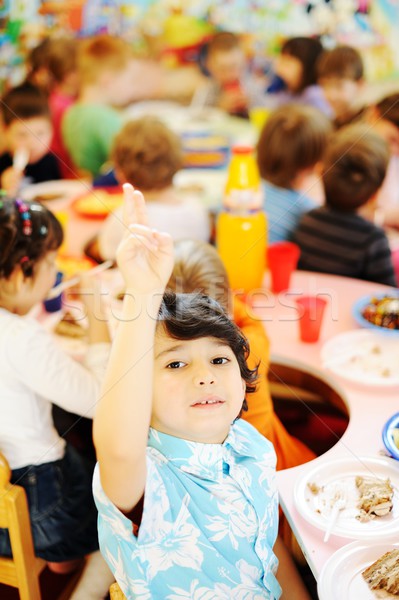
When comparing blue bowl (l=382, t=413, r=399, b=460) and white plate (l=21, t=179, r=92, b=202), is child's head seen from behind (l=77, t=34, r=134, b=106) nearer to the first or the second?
white plate (l=21, t=179, r=92, b=202)

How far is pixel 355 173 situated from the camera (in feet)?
6.04

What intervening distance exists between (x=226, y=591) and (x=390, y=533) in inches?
9.7

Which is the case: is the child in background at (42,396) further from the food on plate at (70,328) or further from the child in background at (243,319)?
the child in background at (243,319)

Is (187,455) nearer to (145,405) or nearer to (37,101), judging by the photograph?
(145,405)

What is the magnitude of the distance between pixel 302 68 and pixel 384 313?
221 cm

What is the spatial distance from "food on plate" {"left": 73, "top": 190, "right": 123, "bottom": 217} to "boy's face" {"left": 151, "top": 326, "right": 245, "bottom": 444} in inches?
52.1

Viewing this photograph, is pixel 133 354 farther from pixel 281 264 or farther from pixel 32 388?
pixel 281 264

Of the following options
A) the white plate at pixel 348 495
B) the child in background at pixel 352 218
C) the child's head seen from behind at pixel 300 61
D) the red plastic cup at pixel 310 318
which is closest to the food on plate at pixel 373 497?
the white plate at pixel 348 495

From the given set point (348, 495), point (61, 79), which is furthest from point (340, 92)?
point (348, 495)

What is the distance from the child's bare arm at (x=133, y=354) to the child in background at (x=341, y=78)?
8.20 ft

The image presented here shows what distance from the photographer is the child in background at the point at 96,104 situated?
9.53 ft

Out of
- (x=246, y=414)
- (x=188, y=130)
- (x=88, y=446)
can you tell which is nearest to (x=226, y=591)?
(x=246, y=414)

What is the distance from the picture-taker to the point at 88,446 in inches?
64.3

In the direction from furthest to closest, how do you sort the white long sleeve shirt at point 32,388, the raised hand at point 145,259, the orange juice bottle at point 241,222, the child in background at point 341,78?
1. the child in background at point 341,78
2. the orange juice bottle at point 241,222
3. the white long sleeve shirt at point 32,388
4. the raised hand at point 145,259
